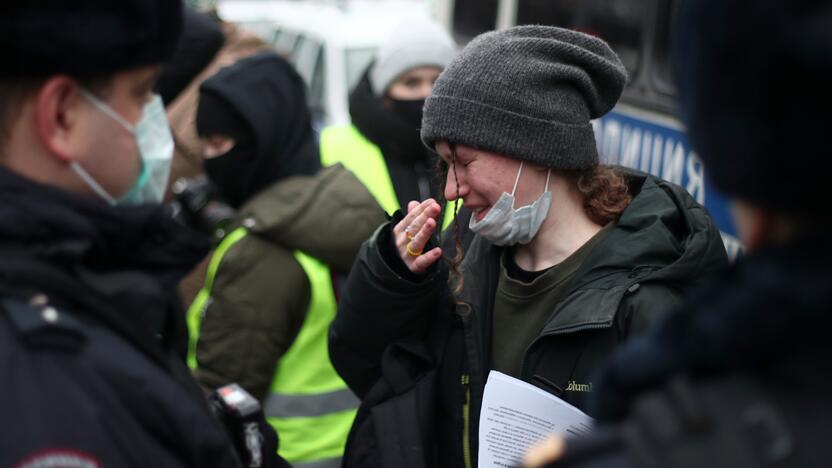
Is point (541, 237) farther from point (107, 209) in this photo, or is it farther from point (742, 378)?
point (742, 378)

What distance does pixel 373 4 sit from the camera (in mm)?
9320

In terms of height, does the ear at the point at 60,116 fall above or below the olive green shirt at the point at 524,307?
above

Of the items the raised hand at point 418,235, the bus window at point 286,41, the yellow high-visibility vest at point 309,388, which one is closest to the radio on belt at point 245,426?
the raised hand at point 418,235

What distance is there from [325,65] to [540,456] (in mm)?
7557

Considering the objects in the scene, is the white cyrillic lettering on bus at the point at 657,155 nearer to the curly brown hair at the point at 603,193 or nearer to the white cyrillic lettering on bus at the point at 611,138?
the white cyrillic lettering on bus at the point at 611,138

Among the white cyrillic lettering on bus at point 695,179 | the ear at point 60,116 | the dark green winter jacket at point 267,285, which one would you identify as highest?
the ear at point 60,116

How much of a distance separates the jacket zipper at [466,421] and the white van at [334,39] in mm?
5223

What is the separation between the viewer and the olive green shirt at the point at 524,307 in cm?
221

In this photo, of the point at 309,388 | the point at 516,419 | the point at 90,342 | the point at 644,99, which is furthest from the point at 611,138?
the point at 90,342

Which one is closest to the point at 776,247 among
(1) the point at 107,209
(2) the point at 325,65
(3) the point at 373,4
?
(1) the point at 107,209

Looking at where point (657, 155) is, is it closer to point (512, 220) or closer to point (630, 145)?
point (630, 145)

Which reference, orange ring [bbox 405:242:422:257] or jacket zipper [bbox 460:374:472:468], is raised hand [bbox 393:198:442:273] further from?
jacket zipper [bbox 460:374:472:468]

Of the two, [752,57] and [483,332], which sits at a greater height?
[752,57]

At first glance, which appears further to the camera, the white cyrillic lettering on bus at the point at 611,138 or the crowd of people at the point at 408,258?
the white cyrillic lettering on bus at the point at 611,138
